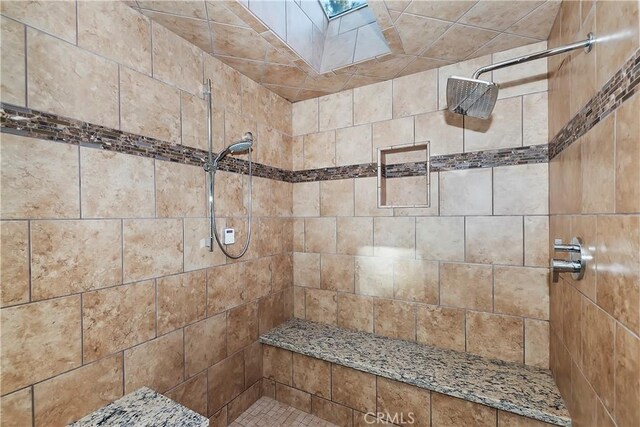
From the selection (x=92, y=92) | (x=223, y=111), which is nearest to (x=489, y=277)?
(x=223, y=111)

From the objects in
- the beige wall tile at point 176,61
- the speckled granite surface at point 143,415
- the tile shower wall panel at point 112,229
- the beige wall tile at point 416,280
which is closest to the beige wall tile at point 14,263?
the tile shower wall panel at point 112,229

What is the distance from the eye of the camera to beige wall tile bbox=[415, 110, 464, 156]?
2.07m

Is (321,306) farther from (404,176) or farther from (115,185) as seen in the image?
(115,185)

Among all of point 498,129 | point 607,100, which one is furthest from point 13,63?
point 498,129

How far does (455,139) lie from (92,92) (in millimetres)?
2249

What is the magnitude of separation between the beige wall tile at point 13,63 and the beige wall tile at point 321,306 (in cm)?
227

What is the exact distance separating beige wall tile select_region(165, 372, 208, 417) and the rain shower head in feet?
7.87

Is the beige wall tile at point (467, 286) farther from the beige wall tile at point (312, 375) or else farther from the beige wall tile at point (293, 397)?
the beige wall tile at point (293, 397)

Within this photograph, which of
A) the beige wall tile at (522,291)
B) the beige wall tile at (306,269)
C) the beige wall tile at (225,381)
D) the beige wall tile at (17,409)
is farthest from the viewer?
the beige wall tile at (306,269)

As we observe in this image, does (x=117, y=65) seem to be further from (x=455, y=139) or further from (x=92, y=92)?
(x=455, y=139)

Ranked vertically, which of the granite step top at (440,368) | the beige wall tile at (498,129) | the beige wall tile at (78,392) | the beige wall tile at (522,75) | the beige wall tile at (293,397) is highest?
the beige wall tile at (522,75)

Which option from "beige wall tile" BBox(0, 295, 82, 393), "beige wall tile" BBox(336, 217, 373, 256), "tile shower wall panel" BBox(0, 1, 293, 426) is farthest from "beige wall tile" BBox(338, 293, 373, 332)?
"beige wall tile" BBox(0, 295, 82, 393)

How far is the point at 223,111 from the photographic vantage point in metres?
2.04

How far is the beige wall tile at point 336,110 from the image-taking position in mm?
2498
